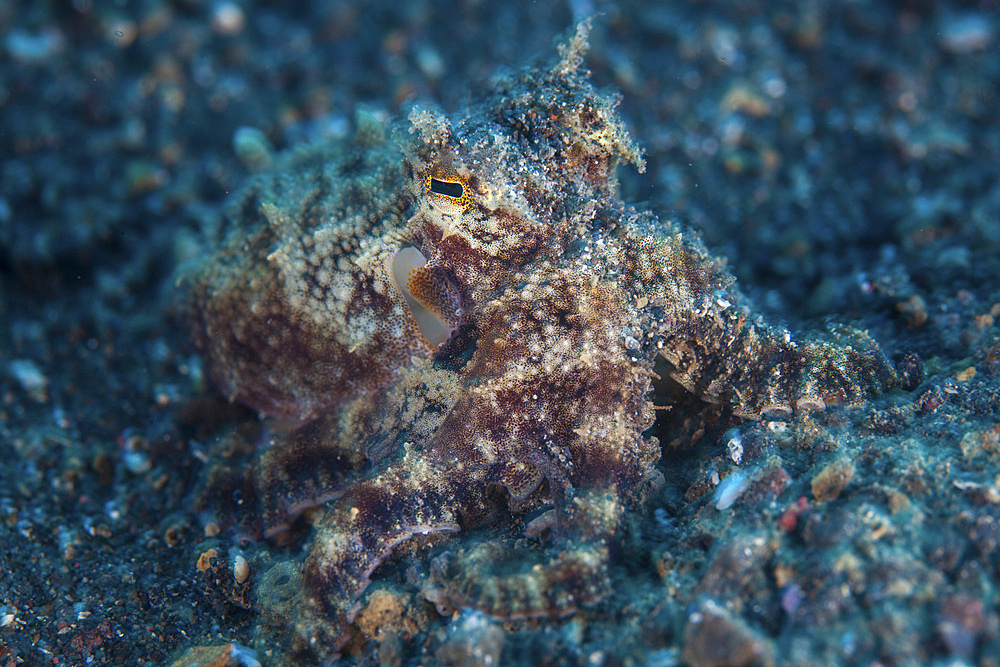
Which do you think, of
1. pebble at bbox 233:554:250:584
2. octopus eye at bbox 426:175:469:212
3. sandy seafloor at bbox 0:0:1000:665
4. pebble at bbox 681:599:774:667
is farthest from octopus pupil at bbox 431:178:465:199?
pebble at bbox 233:554:250:584

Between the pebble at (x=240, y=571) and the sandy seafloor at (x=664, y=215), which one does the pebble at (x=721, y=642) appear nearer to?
the sandy seafloor at (x=664, y=215)

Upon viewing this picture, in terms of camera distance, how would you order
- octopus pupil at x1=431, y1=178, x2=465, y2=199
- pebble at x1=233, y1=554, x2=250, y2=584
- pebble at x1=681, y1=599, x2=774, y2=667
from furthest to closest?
pebble at x1=233, y1=554, x2=250, y2=584, octopus pupil at x1=431, y1=178, x2=465, y2=199, pebble at x1=681, y1=599, x2=774, y2=667

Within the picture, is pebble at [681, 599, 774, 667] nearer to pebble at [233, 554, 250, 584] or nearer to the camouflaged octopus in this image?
the camouflaged octopus

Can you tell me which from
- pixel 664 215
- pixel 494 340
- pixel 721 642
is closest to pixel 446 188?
pixel 494 340

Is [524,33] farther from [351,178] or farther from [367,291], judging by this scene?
[367,291]

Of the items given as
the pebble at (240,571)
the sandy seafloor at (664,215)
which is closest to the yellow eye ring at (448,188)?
the sandy seafloor at (664,215)

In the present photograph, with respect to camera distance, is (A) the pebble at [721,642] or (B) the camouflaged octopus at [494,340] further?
(B) the camouflaged octopus at [494,340]
